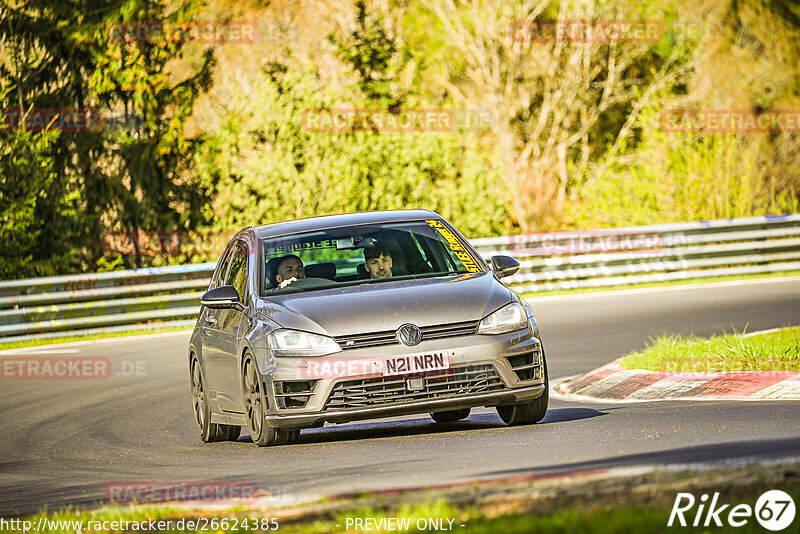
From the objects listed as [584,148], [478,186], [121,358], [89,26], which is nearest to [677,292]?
[478,186]

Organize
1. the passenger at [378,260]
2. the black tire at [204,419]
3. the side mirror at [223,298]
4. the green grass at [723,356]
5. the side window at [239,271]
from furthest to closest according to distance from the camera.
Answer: the green grass at [723,356]
the black tire at [204,419]
the side window at [239,271]
the passenger at [378,260]
the side mirror at [223,298]

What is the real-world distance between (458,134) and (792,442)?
21.9 metres

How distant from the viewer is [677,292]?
22609 mm

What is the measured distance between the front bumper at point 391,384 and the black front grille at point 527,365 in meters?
0.03

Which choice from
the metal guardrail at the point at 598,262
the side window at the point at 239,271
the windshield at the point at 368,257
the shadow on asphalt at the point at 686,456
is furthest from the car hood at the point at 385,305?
the metal guardrail at the point at 598,262

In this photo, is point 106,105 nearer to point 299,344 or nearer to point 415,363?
point 299,344

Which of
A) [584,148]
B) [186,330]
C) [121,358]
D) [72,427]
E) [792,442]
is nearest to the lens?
[792,442]

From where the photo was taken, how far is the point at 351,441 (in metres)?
10.1

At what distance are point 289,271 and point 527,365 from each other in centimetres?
198

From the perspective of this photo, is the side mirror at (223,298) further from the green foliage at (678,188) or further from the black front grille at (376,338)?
the green foliage at (678,188)

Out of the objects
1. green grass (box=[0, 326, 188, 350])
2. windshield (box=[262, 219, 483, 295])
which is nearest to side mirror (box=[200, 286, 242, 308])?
windshield (box=[262, 219, 483, 295])

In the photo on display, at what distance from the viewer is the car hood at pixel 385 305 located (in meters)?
9.41

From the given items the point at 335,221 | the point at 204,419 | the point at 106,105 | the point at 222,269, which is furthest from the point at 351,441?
the point at 106,105

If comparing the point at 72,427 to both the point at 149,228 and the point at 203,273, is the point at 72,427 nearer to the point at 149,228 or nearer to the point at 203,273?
the point at 203,273
